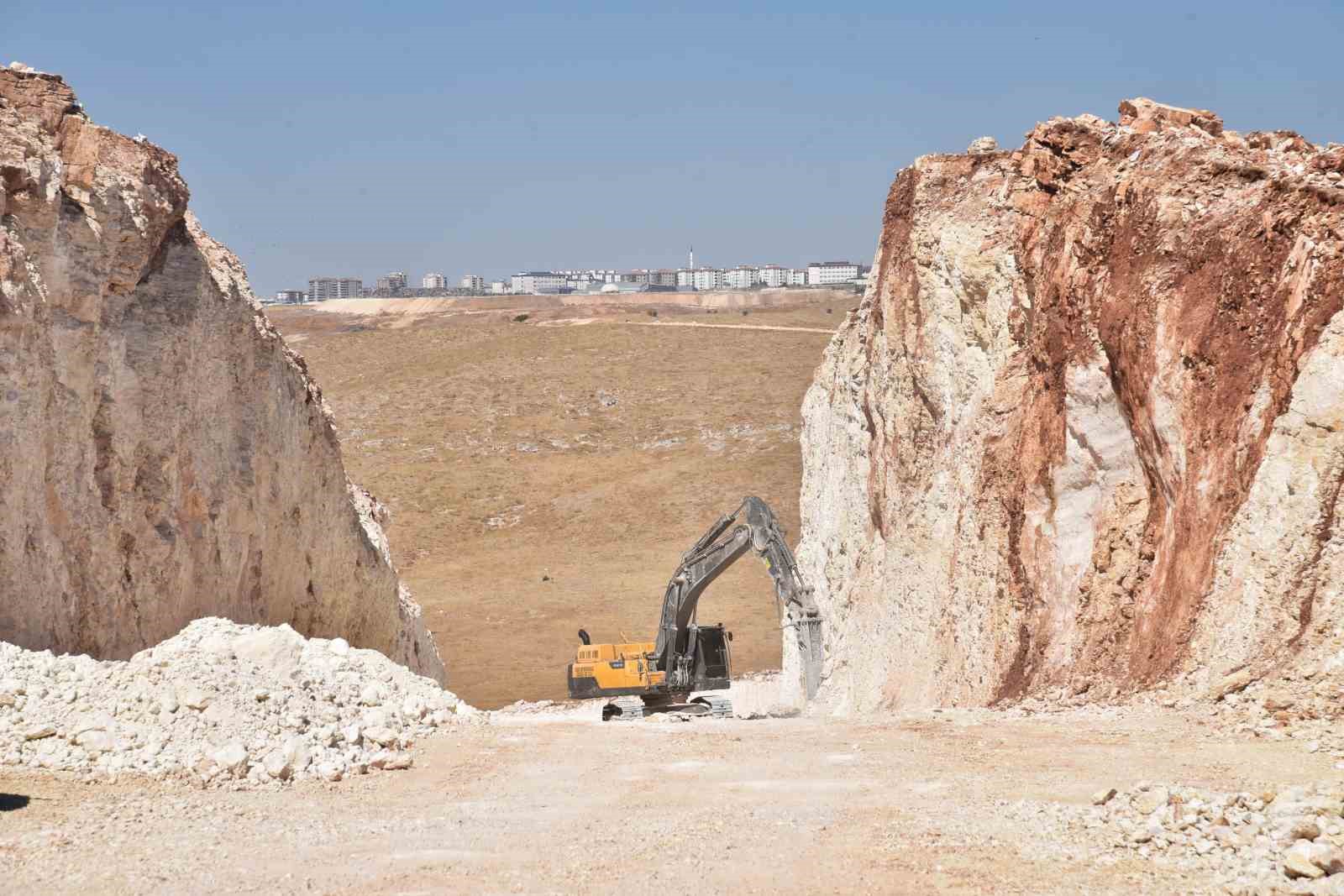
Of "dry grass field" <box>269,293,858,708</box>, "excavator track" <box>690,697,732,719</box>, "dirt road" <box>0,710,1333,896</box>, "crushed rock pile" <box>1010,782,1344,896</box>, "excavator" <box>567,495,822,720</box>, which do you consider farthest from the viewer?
"dry grass field" <box>269,293,858,708</box>

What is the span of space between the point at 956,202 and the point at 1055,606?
783 cm

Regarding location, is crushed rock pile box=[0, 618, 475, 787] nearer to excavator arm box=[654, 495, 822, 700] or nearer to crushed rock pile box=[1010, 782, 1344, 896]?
crushed rock pile box=[1010, 782, 1344, 896]

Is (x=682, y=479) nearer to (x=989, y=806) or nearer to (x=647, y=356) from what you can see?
(x=647, y=356)

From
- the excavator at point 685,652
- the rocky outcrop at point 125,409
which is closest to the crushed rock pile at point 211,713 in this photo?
the rocky outcrop at point 125,409

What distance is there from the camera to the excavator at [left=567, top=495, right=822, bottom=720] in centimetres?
2872

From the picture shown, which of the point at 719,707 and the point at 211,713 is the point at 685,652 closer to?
the point at 719,707

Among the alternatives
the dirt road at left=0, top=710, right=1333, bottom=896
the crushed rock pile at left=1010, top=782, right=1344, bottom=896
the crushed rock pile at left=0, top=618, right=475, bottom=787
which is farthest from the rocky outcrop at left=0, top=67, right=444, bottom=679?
the crushed rock pile at left=1010, top=782, right=1344, bottom=896

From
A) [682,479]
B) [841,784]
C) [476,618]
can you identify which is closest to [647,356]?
[682,479]

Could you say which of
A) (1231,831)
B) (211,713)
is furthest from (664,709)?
(1231,831)

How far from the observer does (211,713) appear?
52.1 ft

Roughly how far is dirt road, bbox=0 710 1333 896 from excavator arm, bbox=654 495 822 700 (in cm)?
1043

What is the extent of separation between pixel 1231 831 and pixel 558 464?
202 ft

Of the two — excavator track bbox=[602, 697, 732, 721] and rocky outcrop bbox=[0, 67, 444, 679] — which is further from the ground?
rocky outcrop bbox=[0, 67, 444, 679]

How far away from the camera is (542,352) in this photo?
90.3 m
